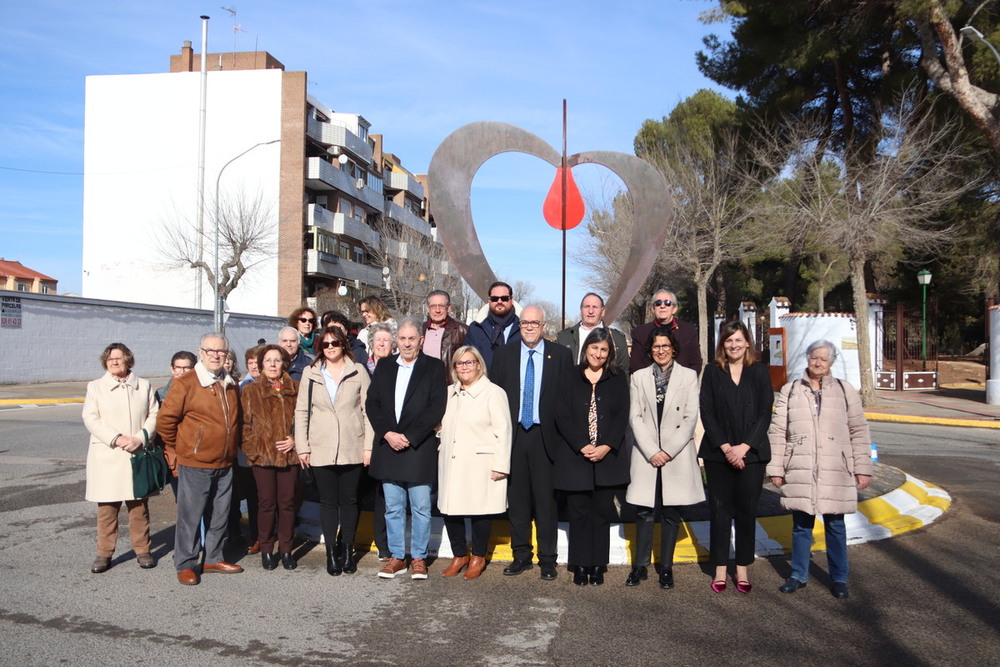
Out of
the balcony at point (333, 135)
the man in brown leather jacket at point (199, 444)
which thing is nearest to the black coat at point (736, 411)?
the man in brown leather jacket at point (199, 444)

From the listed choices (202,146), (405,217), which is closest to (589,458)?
(202,146)

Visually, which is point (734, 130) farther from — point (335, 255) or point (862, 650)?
point (335, 255)

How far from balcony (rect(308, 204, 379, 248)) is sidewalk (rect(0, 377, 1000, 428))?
2106 centimetres

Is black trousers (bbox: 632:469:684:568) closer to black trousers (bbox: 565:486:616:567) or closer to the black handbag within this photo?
black trousers (bbox: 565:486:616:567)

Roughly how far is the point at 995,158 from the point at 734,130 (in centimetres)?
701

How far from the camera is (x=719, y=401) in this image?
199 inches

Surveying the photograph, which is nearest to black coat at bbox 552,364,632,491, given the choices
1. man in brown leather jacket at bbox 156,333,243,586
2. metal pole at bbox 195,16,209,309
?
man in brown leather jacket at bbox 156,333,243,586

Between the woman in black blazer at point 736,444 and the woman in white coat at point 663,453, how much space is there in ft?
0.37

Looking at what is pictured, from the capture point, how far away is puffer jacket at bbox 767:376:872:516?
485 centimetres

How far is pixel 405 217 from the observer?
193 ft

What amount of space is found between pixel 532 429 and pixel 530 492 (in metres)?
0.45

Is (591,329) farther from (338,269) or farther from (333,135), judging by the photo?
(333,135)

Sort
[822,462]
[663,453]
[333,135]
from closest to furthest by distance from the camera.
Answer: [822,462] → [663,453] → [333,135]

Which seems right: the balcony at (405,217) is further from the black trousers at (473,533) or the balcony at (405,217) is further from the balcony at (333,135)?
the black trousers at (473,533)
